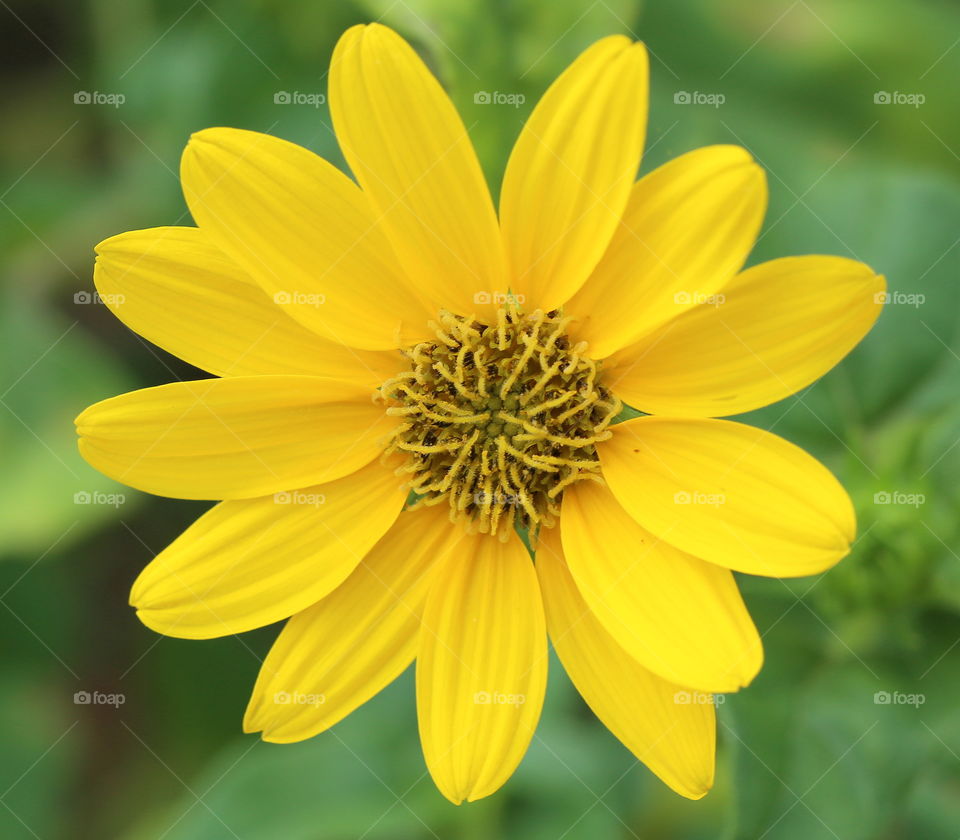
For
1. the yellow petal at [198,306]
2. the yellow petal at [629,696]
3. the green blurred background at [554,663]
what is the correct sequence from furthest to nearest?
the green blurred background at [554,663] → the yellow petal at [198,306] → the yellow petal at [629,696]

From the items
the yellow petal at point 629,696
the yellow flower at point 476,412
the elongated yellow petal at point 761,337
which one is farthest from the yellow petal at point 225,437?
the elongated yellow petal at point 761,337

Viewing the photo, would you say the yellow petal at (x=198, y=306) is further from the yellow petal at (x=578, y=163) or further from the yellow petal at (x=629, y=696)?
the yellow petal at (x=629, y=696)

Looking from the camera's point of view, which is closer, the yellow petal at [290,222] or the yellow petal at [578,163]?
the yellow petal at [578,163]

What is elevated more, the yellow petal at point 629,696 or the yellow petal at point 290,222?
the yellow petal at point 290,222

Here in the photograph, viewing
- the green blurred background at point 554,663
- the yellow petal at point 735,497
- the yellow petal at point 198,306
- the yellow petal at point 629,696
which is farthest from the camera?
the green blurred background at point 554,663

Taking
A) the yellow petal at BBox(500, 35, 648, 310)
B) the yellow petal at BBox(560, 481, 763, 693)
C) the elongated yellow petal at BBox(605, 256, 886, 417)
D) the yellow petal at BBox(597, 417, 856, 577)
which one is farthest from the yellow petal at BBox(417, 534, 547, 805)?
the yellow petal at BBox(500, 35, 648, 310)

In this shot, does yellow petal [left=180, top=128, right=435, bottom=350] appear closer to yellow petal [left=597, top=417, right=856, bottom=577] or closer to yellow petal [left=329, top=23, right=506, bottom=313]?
yellow petal [left=329, top=23, right=506, bottom=313]

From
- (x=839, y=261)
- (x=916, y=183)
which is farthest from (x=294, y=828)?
(x=916, y=183)

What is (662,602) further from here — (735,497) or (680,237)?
(680,237)

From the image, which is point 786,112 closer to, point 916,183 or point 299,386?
point 916,183
